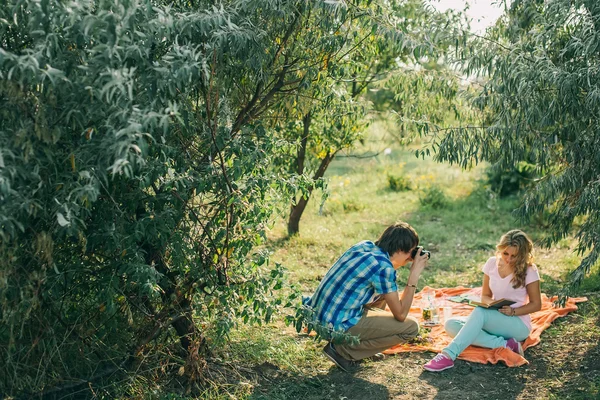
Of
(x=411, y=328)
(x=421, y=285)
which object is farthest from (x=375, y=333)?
(x=421, y=285)

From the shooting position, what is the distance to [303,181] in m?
4.59

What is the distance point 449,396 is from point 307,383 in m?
1.01

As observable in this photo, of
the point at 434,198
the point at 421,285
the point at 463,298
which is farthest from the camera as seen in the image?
the point at 434,198

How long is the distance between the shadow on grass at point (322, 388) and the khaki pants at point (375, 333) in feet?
0.61

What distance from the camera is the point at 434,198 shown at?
36.0ft

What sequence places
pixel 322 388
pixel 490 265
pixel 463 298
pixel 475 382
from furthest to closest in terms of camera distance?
pixel 463 298
pixel 490 265
pixel 475 382
pixel 322 388

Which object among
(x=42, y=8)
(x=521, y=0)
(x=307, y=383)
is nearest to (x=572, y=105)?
(x=521, y=0)

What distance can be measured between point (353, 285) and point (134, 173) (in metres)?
1.84

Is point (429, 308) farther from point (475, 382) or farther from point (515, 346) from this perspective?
point (475, 382)

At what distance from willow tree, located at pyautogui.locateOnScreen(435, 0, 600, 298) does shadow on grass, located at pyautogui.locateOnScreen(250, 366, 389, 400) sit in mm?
1666

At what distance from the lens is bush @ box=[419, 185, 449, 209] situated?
10.9 meters

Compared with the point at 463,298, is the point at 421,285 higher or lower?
lower

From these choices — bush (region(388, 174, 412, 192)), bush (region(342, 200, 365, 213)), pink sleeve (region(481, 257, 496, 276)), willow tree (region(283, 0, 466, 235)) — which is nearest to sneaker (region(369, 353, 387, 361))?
pink sleeve (region(481, 257, 496, 276))

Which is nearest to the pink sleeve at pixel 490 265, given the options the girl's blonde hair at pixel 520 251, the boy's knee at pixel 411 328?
the girl's blonde hair at pixel 520 251
